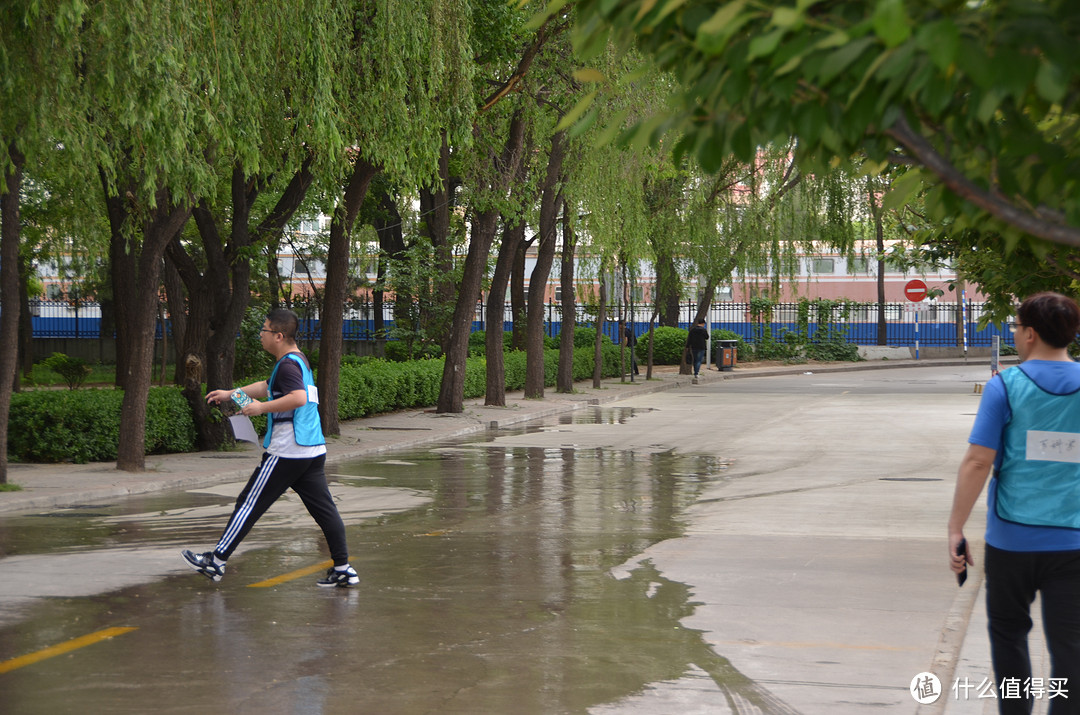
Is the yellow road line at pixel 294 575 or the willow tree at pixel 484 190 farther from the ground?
the willow tree at pixel 484 190

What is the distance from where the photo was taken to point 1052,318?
487cm

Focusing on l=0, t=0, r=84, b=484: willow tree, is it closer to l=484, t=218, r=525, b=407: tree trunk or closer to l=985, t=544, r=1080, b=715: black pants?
l=985, t=544, r=1080, b=715: black pants

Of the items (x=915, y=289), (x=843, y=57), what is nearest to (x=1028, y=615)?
(x=843, y=57)

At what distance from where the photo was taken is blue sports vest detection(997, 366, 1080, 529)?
4.70m

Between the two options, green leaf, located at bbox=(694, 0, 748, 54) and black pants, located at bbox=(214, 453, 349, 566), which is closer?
green leaf, located at bbox=(694, 0, 748, 54)

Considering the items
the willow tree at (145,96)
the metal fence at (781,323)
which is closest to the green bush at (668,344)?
the metal fence at (781,323)

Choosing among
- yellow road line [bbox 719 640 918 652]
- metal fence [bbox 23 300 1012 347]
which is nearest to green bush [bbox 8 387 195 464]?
yellow road line [bbox 719 640 918 652]

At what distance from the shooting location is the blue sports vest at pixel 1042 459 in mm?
4703

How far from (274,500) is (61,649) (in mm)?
2137

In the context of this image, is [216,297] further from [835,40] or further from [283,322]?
[835,40]

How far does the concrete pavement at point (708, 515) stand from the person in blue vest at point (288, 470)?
2552 mm

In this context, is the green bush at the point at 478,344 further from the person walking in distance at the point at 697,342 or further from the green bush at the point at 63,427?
the green bush at the point at 63,427

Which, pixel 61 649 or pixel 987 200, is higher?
pixel 987 200

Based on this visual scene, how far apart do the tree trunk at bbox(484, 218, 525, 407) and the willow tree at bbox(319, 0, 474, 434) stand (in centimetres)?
853
